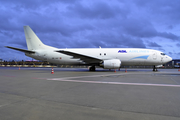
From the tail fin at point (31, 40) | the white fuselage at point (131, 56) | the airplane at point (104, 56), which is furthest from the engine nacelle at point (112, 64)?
the tail fin at point (31, 40)

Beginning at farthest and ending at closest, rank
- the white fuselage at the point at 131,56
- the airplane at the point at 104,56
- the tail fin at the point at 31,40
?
the tail fin at the point at 31,40 < the white fuselage at the point at 131,56 < the airplane at the point at 104,56

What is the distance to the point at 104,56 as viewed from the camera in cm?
1834

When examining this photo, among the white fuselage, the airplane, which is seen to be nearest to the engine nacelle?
the airplane

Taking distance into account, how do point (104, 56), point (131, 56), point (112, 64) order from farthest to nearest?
point (104, 56) < point (131, 56) < point (112, 64)

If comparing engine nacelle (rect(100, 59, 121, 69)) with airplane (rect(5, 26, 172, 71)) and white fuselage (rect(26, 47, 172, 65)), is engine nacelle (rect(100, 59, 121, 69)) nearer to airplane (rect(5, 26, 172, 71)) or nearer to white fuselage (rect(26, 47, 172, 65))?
airplane (rect(5, 26, 172, 71))

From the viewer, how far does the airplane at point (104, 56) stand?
669 inches

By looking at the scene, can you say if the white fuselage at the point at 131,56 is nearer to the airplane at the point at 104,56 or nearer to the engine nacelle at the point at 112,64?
the airplane at the point at 104,56

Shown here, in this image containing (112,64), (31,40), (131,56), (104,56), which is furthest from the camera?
(31,40)

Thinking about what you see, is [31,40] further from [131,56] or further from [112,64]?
[131,56]

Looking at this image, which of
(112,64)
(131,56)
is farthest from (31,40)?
(131,56)

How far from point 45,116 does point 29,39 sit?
19.8m

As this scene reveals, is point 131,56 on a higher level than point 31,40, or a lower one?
lower

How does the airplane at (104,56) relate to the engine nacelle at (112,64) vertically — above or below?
above

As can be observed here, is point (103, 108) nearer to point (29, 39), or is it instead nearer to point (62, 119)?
point (62, 119)
